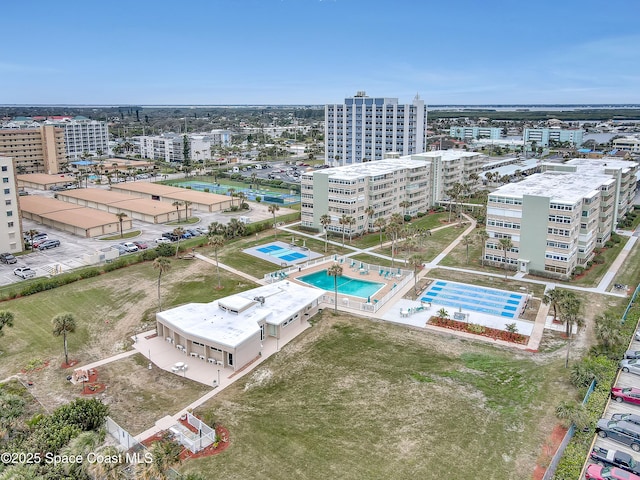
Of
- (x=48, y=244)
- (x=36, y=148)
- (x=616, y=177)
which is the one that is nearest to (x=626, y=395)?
(x=616, y=177)

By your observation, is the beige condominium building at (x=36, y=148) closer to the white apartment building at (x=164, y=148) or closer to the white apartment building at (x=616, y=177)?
the white apartment building at (x=164, y=148)

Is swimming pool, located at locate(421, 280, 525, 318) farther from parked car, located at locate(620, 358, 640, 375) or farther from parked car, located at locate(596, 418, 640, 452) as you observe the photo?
parked car, located at locate(596, 418, 640, 452)

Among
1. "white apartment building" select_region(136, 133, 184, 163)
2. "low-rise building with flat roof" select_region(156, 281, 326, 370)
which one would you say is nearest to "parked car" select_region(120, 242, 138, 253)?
"low-rise building with flat roof" select_region(156, 281, 326, 370)

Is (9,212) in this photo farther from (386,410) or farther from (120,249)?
(386,410)

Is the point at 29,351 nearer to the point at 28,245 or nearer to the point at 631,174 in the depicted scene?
the point at 28,245

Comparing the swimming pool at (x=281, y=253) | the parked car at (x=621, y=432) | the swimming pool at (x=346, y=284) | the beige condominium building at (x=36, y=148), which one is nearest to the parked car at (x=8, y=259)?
the swimming pool at (x=281, y=253)

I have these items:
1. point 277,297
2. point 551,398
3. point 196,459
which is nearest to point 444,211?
point 277,297
